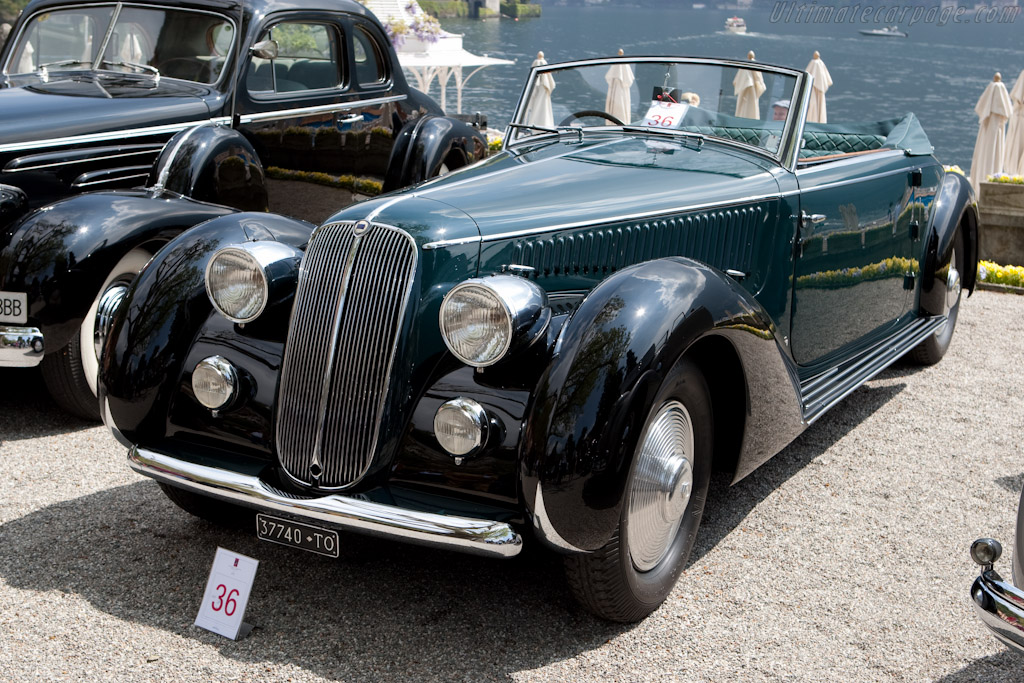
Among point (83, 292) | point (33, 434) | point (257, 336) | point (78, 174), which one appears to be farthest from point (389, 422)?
point (78, 174)

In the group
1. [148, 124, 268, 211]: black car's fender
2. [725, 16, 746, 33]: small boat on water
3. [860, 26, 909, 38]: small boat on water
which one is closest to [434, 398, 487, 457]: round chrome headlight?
[148, 124, 268, 211]: black car's fender

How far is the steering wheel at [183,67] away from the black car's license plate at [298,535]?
157 inches

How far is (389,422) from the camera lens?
287 centimetres

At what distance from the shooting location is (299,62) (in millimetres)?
6492

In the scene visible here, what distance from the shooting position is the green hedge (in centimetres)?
9088

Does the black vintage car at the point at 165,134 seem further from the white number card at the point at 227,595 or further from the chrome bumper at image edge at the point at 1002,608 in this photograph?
the chrome bumper at image edge at the point at 1002,608

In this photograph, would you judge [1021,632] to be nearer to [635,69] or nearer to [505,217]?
[505,217]

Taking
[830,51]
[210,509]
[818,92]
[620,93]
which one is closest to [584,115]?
[620,93]

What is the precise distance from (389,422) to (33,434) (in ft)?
7.95

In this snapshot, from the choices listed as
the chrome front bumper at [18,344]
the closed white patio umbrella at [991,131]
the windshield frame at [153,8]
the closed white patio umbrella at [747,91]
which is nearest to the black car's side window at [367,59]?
the windshield frame at [153,8]

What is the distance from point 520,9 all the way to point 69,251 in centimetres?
9259

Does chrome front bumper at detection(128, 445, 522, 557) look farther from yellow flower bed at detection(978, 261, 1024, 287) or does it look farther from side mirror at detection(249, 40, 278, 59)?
yellow flower bed at detection(978, 261, 1024, 287)

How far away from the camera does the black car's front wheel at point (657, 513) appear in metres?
2.82

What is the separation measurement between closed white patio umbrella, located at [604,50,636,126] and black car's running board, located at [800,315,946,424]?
4.88 ft
